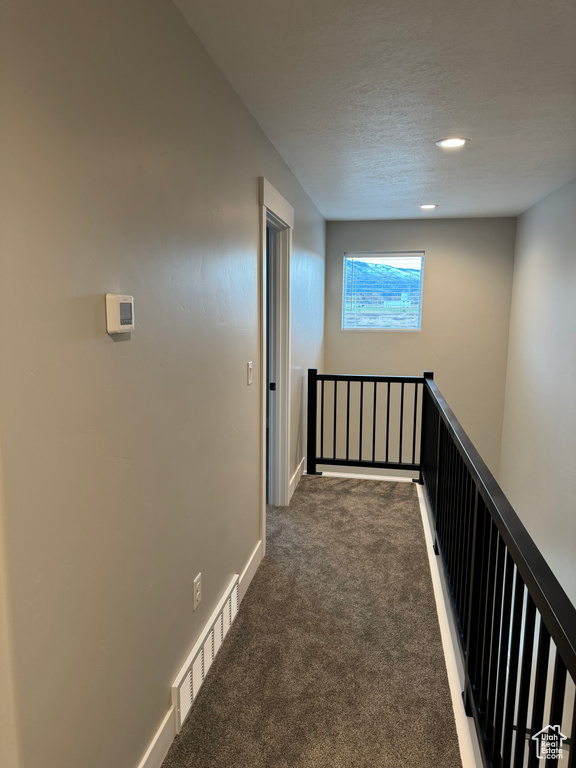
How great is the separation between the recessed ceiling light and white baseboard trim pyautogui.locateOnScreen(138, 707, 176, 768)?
9.72 ft

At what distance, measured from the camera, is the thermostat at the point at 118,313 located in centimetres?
129

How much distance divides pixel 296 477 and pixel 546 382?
2.19m

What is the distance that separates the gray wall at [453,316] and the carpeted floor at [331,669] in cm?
287

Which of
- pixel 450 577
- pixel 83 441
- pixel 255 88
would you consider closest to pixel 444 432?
pixel 450 577

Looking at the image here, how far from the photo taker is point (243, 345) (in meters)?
2.53

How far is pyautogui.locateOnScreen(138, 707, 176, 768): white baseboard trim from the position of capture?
159 cm

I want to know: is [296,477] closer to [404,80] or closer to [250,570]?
[250,570]

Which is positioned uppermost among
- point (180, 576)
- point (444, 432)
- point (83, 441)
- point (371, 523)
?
point (83, 441)

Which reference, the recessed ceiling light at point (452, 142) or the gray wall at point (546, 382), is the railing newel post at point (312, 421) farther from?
the recessed ceiling light at point (452, 142)

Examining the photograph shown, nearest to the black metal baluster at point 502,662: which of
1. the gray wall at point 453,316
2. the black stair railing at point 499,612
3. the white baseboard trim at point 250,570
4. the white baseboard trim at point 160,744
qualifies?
the black stair railing at point 499,612

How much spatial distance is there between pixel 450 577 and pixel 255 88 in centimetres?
235

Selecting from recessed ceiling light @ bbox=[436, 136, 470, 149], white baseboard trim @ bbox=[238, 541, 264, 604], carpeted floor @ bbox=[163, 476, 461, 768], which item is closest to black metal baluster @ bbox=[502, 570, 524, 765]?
carpeted floor @ bbox=[163, 476, 461, 768]

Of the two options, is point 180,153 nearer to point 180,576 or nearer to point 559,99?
point 180,576

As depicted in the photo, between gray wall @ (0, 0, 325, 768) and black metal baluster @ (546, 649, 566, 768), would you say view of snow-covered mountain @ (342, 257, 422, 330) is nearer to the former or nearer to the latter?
gray wall @ (0, 0, 325, 768)
